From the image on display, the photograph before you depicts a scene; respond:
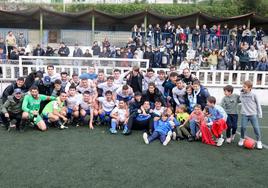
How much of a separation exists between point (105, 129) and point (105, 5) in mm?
21290

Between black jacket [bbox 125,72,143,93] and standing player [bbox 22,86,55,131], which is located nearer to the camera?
standing player [bbox 22,86,55,131]

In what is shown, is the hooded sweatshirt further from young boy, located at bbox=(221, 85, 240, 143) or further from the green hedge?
the green hedge

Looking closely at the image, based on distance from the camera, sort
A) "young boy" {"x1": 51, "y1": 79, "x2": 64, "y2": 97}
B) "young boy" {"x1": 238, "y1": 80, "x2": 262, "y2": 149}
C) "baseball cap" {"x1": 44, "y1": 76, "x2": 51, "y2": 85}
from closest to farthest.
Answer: "young boy" {"x1": 238, "y1": 80, "x2": 262, "y2": 149}, "young boy" {"x1": 51, "y1": 79, "x2": 64, "y2": 97}, "baseball cap" {"x1": 44, "y1": 76, "x2": 51, "y2": 85}

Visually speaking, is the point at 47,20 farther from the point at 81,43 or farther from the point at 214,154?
the point at 214,154

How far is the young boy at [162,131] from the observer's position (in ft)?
24.6

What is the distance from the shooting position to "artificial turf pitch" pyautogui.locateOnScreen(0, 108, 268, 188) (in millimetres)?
5391

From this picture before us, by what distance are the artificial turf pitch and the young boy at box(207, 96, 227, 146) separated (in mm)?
276

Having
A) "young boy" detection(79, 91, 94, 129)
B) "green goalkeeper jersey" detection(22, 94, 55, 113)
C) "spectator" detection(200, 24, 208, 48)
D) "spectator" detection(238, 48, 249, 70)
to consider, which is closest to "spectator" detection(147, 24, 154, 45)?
"spectator" detection(200, 24, 208, 48)

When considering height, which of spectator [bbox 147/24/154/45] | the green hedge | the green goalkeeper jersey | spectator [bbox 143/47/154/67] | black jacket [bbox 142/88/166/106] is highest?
the green hedge

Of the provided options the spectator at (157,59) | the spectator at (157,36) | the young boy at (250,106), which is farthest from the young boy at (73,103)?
the spectator at (157,36)

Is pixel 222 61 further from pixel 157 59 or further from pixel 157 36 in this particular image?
pixel 157 36

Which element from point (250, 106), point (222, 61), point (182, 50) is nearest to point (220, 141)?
point (250, 106)

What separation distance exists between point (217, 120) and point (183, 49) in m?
10.2

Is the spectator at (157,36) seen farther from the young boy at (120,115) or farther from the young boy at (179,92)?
the young boy at (120,115)
